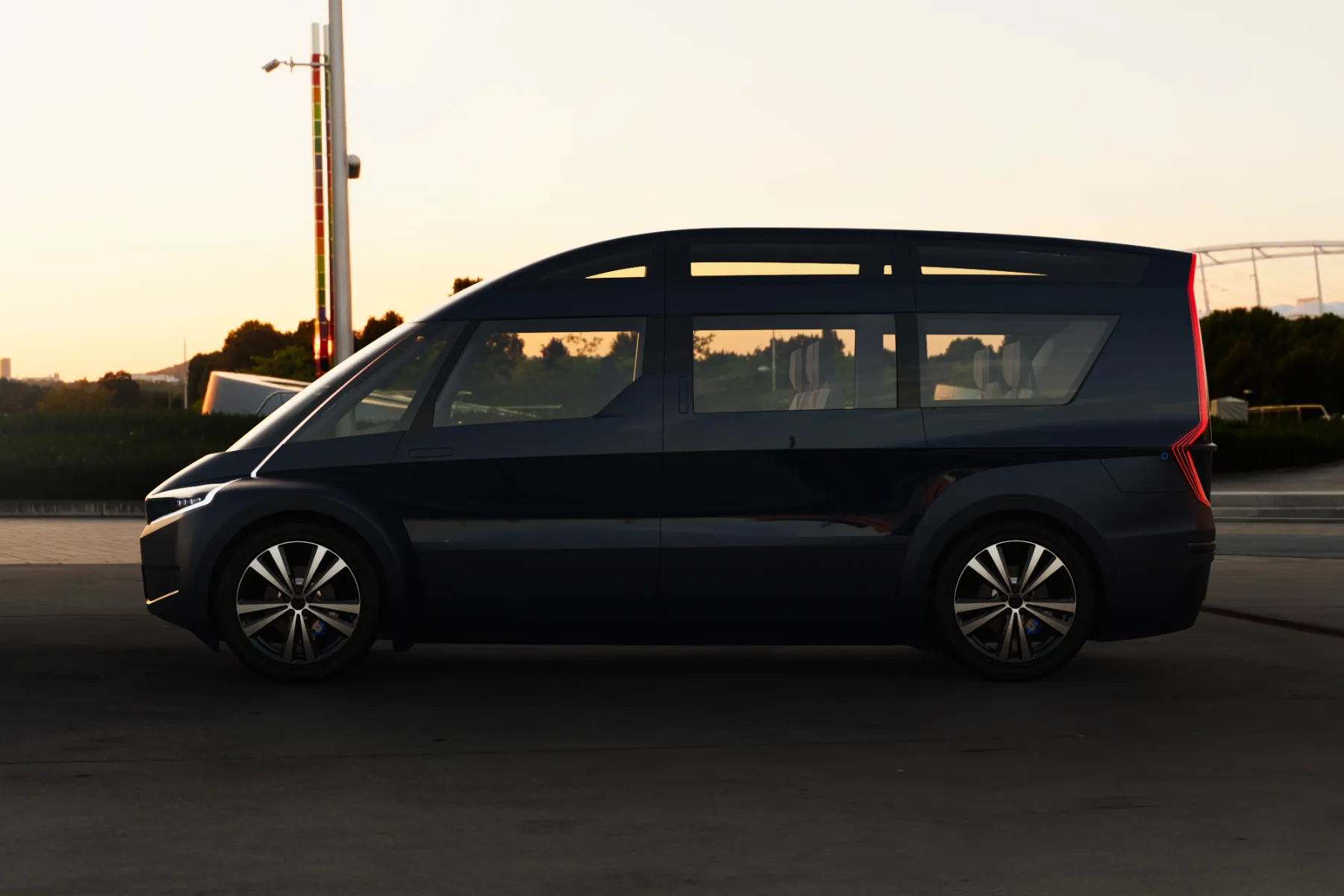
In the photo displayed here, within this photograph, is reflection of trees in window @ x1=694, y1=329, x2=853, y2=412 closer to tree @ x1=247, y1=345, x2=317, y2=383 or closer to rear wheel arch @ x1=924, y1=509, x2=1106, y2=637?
rear wheel arch @ x1=924, y1=509, x2=1106, y2=637

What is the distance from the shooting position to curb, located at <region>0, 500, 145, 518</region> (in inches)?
974

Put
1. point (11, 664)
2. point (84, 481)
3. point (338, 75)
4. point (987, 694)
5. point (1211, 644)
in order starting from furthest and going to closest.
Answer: point (84, 481) < point (338, 75) < point (1211, 644) < point (11, 664) < point (987, 694)

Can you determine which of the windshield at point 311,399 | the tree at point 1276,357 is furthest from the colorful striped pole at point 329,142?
the tree at point 1276,357

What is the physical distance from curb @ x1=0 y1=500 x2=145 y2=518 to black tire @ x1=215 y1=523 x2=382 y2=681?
17.5 metres

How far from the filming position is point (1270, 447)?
110 feet

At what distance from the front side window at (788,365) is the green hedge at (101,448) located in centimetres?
1899

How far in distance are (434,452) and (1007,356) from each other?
2.67 m

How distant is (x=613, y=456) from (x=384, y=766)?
2125mm

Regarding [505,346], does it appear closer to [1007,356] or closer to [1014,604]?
[1007,356]

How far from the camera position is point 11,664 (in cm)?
872

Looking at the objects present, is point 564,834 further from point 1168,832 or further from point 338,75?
point 338,75

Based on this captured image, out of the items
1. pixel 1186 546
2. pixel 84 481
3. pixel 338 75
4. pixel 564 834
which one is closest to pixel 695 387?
pixel 1186 546

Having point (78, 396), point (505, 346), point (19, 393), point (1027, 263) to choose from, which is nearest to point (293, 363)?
point (78, 396)

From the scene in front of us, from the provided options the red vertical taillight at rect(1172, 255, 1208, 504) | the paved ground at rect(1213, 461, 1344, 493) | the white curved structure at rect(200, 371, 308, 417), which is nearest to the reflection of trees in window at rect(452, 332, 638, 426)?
the red vertical taillight at rect(1172, 255, 1208, 504)
